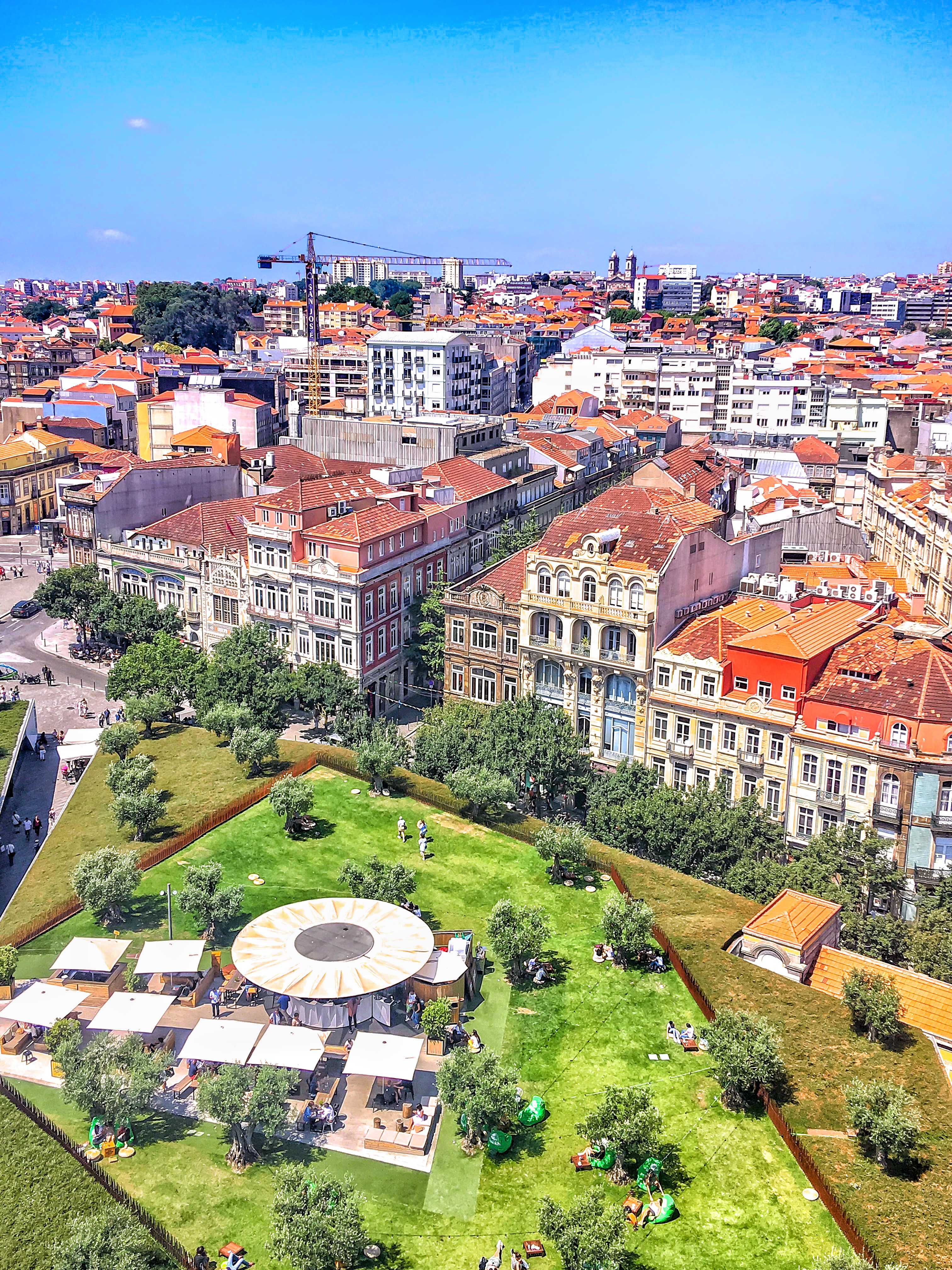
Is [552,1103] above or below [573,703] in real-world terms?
below

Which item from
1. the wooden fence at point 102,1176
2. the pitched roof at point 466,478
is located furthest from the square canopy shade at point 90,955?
the pitched roof at point 466,478

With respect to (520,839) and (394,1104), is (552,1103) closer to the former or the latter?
(394,1104)

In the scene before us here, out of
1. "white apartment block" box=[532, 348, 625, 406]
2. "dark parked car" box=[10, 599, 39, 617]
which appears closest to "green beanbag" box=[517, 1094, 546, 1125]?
"dark parked car" box=[10, 599, 39, 617]

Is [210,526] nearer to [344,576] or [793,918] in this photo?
[344,576]

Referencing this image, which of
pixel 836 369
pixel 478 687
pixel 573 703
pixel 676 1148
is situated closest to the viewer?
pixel 676 1148

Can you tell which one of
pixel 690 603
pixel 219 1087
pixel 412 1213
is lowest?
pixel 412 1213

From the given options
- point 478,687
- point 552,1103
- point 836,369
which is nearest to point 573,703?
point 478,687
